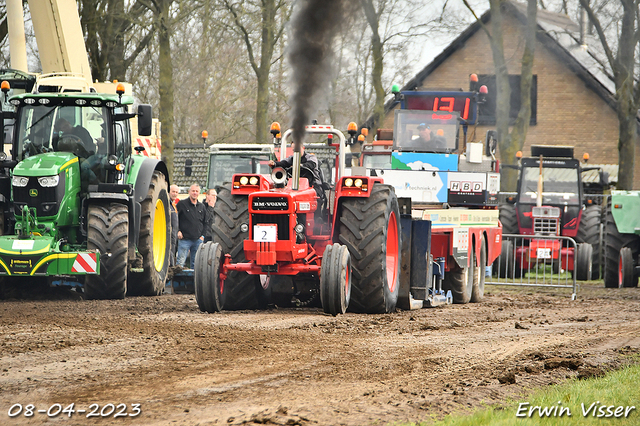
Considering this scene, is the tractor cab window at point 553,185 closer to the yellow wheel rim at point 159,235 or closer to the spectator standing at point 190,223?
the spectator standing at point 190,223

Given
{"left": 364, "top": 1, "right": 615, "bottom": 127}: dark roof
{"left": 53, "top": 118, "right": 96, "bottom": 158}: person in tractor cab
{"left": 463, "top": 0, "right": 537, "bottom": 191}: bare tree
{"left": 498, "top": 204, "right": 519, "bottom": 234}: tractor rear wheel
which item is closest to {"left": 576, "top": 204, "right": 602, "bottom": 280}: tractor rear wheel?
{"left": 498, "top": 204, "right": 519, "bottom": 234}: tractor rear wheel

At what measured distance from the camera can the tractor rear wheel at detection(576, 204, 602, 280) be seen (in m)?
19.6

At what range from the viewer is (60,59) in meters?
16.1

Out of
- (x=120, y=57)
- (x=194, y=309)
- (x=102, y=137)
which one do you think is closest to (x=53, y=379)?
(x=194, y=309)

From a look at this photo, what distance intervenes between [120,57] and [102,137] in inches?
585

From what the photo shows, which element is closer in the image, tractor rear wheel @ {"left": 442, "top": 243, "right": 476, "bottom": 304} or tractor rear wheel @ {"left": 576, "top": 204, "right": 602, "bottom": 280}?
tractor rear wheel @ {"left": 442, "top": 243, "right": 476, "bottom": 304}

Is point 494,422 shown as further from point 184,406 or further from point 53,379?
point 53,379

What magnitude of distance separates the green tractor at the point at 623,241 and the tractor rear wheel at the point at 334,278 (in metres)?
8.91

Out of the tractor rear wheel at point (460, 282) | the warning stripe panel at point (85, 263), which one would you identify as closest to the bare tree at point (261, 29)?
the tractor rear wheel at point (460, 282)

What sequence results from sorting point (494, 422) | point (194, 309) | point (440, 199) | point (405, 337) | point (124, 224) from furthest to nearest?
point (440, 199) < point (124, 224) < point (194, 309) < point (405, 337) < point (494, 422)

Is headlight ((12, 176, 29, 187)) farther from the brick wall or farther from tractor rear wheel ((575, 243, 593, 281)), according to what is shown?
the brick wall

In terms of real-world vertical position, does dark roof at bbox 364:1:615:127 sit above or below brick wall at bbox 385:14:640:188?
above

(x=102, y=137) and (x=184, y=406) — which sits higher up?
(x=102, y=137)

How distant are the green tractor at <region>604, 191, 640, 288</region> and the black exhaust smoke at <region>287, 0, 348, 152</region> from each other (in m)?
8.42
